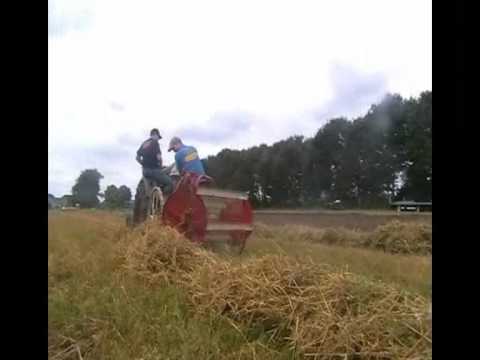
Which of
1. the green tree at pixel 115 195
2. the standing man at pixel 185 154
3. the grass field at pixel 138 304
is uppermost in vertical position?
the standing man at pixel 185 154

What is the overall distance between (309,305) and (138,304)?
73cm

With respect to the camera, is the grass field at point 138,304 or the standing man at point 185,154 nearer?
the grass field at point 138,304

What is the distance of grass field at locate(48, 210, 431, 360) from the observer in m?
1.38

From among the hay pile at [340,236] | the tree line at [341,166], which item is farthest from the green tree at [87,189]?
the hay pile at [340,236]

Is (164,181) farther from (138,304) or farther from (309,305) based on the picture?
(309,305)

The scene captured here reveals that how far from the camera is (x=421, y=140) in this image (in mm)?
954

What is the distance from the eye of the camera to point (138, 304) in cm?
194

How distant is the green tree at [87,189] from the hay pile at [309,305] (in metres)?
0.83

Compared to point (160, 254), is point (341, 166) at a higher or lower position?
higher

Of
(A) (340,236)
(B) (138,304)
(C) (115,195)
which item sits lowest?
(B) (138,304)

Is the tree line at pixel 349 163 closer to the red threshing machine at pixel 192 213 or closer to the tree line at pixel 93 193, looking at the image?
the tree line at pixel 93 193

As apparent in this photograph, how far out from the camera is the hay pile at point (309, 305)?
137cm

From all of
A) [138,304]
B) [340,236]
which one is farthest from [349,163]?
[138,304]
